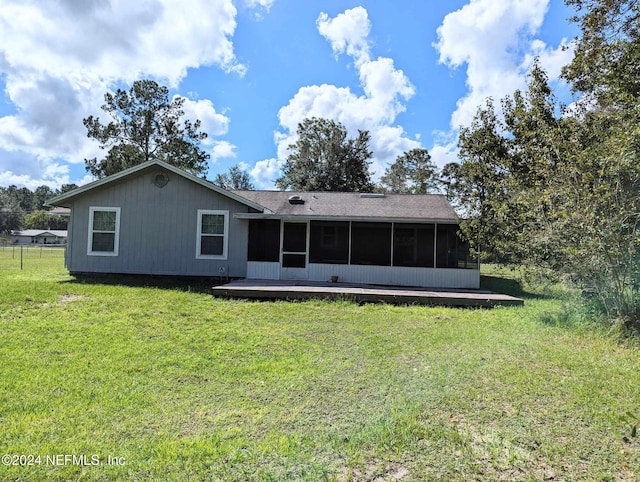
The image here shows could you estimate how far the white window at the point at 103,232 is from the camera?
11.4m

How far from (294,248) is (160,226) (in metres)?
4.29

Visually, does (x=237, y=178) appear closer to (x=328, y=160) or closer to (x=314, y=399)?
(x=328, y=160)

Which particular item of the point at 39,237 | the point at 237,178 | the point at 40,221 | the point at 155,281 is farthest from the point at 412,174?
the point at 40,221

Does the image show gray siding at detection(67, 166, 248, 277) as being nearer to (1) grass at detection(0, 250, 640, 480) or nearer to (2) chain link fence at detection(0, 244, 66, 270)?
(1) grass at detection(0, 250, 640, 480)

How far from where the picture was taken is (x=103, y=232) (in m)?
11.5

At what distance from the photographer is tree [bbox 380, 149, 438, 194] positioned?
37.2 metres

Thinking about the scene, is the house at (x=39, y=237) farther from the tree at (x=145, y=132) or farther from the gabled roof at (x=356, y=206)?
the gabled roof at (x=356, y=206)

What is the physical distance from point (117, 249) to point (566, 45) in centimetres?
1327

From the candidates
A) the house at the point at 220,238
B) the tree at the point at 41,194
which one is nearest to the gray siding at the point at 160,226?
the house at the point at 220,238

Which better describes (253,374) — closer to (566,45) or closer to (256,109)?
(566,45)

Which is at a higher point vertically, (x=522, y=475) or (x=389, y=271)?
(x=389, y=271)

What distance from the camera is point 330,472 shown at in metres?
2.38

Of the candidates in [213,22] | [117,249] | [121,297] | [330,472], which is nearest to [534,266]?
[330,472]

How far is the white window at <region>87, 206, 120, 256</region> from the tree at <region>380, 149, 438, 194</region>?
101ft
